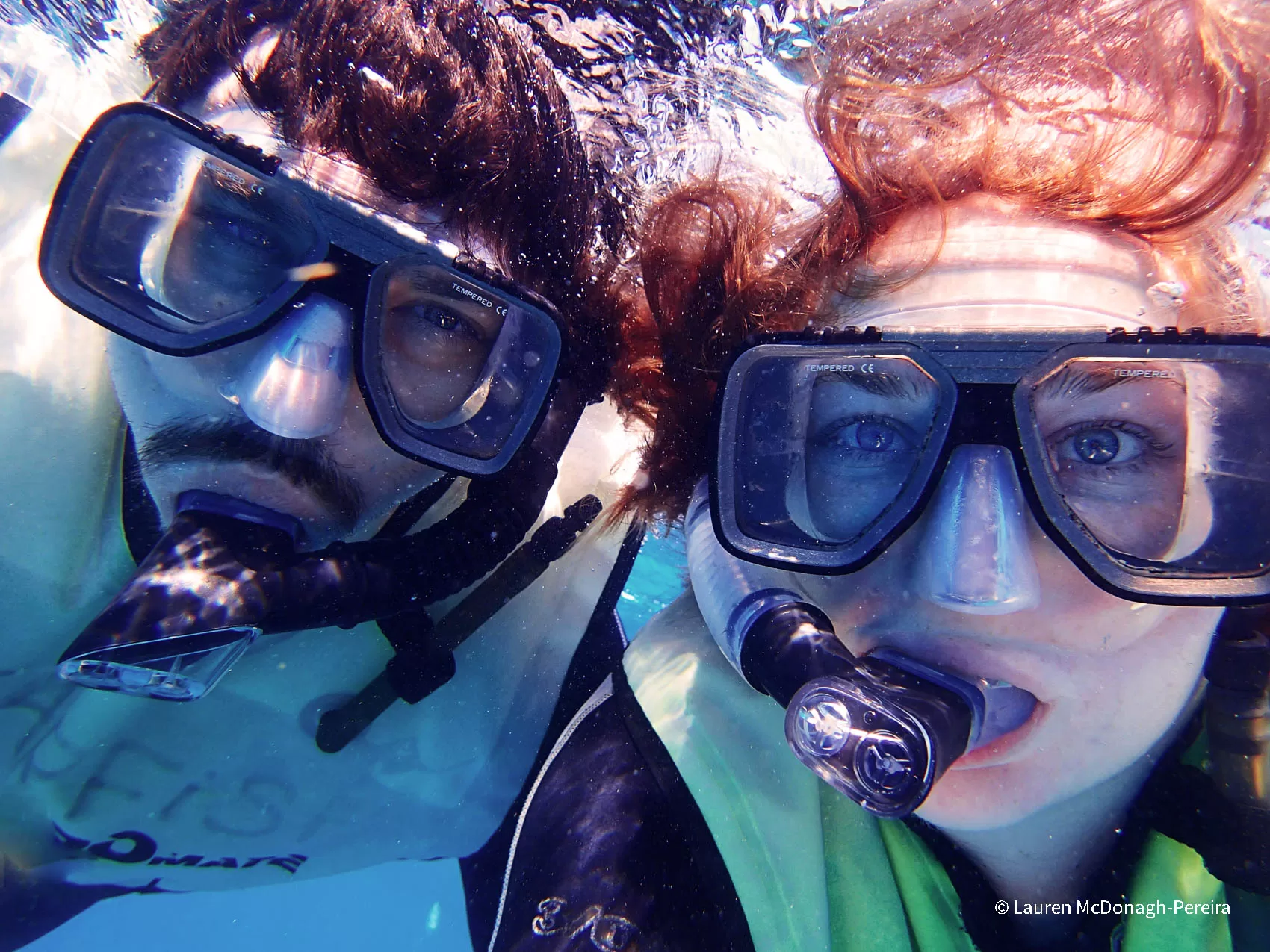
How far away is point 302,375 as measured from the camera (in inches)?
79.6

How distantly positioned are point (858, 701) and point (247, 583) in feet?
5.79

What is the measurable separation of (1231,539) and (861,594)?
37.0 inches

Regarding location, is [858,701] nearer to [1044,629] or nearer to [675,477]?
[1044,629]

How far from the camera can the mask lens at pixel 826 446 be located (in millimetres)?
1660

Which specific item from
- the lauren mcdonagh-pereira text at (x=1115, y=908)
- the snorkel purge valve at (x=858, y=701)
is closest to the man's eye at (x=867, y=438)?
the snorkel purge valve at (x=858, y=701)

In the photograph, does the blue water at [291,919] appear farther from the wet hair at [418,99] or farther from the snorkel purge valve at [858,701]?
the snorkel purge valve at [858,701]

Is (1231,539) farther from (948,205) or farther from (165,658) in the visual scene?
(165,658)

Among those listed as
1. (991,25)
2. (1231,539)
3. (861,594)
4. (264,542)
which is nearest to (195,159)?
(264,542)

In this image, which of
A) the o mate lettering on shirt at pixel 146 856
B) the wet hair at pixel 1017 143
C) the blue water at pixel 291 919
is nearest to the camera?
the wet hair at pixel 1017 143

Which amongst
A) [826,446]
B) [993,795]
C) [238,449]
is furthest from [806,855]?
[238,449]

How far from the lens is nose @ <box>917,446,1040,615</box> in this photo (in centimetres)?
135

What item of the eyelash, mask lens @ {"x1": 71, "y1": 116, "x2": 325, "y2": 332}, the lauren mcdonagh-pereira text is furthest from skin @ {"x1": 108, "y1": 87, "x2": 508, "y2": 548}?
the lauren mcdonagh-pereira text

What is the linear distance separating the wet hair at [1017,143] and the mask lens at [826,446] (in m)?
0.17

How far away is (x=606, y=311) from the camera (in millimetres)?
2871
